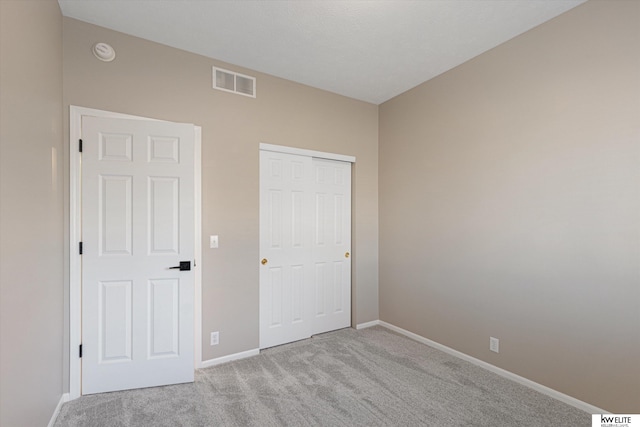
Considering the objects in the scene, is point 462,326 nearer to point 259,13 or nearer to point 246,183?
point 246,183

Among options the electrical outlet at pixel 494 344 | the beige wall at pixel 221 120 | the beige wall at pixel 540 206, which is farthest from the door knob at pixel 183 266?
the electrical outlet at pixel 494 344

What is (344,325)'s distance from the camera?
3.75 meters

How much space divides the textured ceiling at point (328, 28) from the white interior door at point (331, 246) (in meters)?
1.25

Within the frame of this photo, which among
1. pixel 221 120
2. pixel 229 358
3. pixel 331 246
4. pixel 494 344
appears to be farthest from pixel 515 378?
pixel 221 120

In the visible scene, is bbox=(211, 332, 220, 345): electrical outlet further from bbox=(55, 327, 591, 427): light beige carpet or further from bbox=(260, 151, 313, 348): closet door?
bbox=(260, 151, 313, 348): closet door

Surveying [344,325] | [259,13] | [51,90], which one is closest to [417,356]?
[344,325]

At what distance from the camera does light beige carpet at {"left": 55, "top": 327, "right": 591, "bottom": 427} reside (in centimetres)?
198

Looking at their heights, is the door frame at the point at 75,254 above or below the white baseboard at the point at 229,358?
above

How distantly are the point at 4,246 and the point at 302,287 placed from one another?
256cm

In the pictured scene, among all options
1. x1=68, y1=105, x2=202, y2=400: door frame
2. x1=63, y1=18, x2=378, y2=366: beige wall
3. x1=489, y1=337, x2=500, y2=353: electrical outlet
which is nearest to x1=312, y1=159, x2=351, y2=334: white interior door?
x1=63, y1=18, x2=378, y2=366: beige wall

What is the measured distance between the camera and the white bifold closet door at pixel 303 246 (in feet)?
10.5

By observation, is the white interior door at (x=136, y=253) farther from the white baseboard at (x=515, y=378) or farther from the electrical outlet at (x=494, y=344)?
the electrical outlet at (x=494, y=344)

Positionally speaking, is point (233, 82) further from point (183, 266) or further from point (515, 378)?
point (515, 378)

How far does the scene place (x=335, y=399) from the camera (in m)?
2.21
